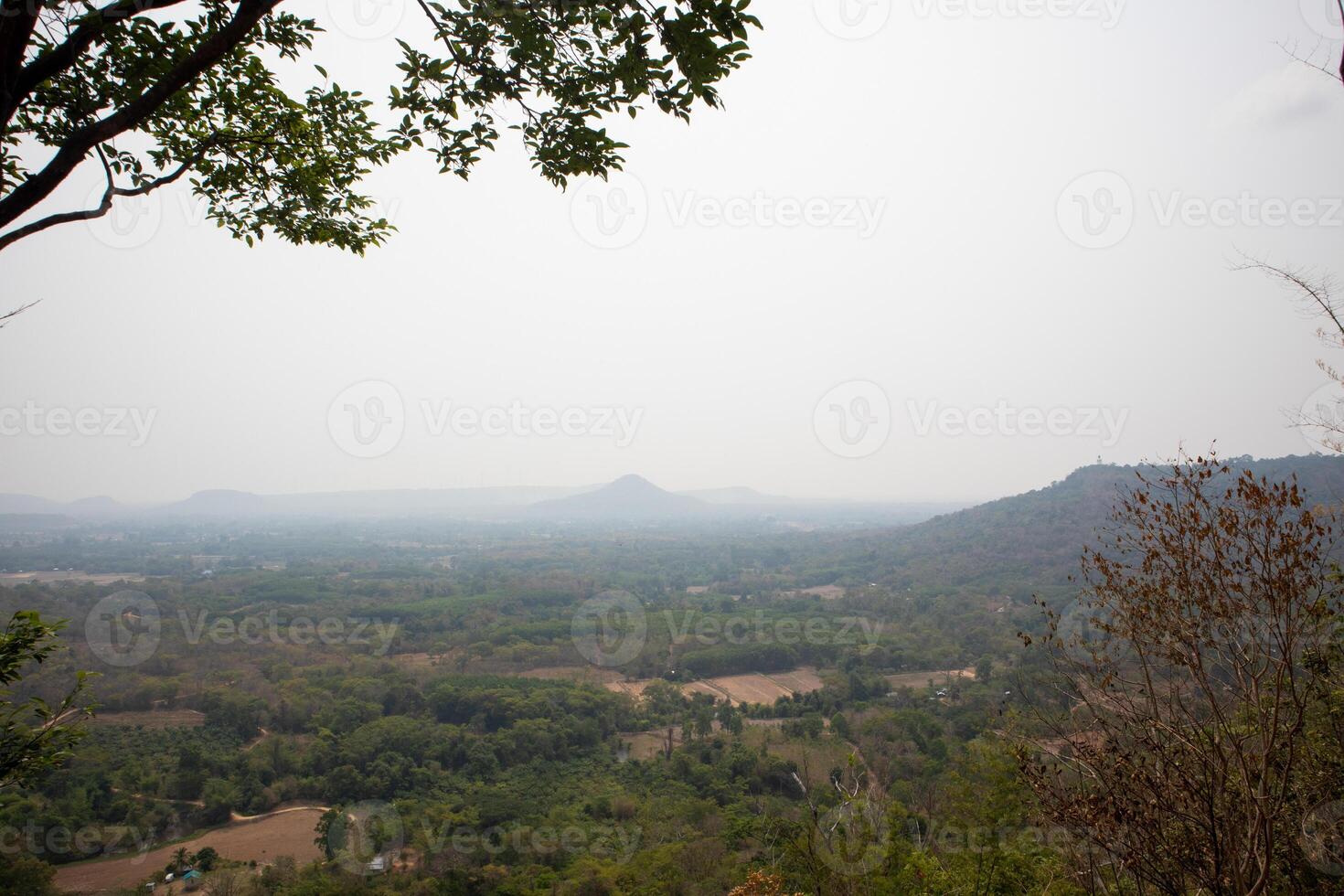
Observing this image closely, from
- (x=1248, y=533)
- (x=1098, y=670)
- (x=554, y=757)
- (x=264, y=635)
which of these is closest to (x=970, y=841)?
(x=1098, y=670)

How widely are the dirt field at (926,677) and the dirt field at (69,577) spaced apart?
193 ft

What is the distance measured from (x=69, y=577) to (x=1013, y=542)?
79.8 metres

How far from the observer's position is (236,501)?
186 m

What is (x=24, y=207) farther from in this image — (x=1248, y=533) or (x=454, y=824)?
(x=454, y=824)

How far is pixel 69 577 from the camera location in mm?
52594

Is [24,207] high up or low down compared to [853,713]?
up

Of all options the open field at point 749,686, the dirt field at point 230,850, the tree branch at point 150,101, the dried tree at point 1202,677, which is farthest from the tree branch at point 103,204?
the open field at point 749,686

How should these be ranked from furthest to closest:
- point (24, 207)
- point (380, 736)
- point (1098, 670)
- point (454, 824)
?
1. point (380, 736)
2. point (454, 824)
3. point (1098, 670)
4. point (24, 207)

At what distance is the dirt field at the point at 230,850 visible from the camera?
1384cm

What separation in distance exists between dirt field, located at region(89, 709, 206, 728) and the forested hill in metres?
41.9

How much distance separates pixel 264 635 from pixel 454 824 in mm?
26780

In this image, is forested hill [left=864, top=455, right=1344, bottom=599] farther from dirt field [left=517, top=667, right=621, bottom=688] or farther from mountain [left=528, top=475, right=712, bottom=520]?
mountain [left=528, top=475, right=712, bottom=520]

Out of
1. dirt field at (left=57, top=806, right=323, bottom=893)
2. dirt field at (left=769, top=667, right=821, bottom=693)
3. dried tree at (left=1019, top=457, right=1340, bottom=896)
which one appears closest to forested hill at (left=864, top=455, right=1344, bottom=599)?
dirt field at (left=769, top=667, right=821, bottom=693)

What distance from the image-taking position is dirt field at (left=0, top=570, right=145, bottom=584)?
163ft
